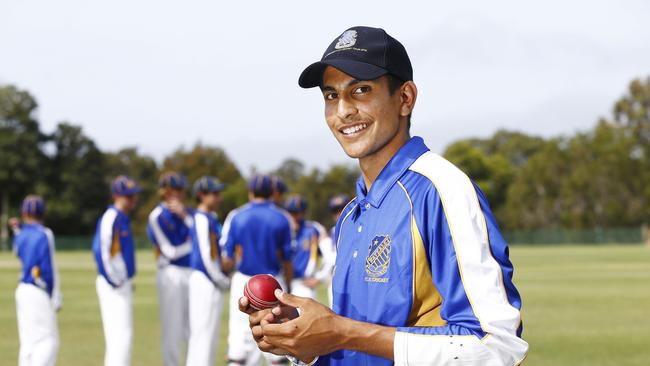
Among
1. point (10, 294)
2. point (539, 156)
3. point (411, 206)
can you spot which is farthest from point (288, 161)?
point (411, 206)

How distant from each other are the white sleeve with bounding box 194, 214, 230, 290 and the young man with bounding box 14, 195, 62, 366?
1.80 metres

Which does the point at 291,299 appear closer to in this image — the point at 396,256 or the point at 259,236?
the point at 396,256

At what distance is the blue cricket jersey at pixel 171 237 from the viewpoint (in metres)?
11.9

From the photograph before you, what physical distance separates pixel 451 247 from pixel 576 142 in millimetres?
119394

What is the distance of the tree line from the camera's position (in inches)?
4040

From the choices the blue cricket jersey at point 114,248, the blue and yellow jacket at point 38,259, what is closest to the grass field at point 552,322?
the blue and yellow jacket at point 38,259

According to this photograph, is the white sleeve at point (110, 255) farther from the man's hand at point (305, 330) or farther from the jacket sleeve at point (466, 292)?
the jacket sleeve at point (466, 292)

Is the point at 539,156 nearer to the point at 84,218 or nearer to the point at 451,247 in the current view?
the point at 84,218

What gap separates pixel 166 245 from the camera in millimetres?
11859

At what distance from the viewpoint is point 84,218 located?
337ft

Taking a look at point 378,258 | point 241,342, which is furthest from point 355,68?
point 241,342

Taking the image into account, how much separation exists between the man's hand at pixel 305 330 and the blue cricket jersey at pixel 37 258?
8345 mm

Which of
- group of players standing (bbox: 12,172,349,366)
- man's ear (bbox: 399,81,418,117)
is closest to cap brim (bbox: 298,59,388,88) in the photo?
man's ear (bbox: 399,81,418,117)

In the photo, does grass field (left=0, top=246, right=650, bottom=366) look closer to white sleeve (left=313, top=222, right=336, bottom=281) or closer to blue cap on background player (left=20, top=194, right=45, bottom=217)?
white sleeve (left=313, top=222, right=336, bottom=281)
